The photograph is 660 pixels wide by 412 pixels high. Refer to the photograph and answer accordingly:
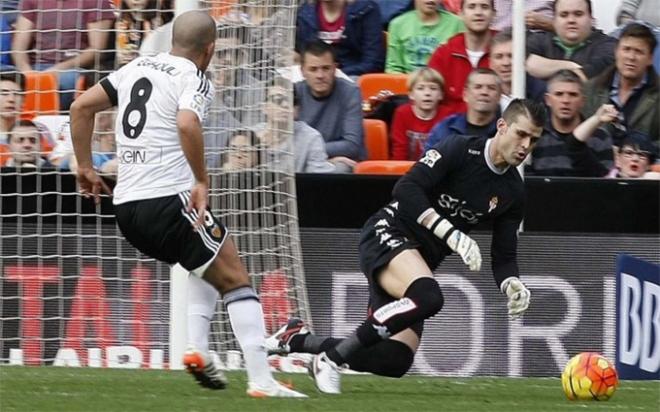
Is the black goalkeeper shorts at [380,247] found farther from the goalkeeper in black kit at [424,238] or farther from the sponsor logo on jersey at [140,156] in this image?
the sponsor logo on jersey at [140,156]

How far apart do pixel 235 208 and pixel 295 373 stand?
1.16 meters

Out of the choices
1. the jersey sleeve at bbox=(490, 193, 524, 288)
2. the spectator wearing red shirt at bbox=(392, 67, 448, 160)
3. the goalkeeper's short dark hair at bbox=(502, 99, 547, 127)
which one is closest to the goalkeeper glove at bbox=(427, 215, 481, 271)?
the jersey sleeve at bbox=(490, 193, 524, 288)

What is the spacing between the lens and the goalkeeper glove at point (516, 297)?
25.9ft

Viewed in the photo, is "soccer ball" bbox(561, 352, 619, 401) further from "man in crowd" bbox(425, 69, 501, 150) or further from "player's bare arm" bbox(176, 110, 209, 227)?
"man in crowd" bbox(425, 69, 501, 150)

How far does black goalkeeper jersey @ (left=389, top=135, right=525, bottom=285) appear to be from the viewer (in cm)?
810

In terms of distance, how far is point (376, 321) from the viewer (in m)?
7.83

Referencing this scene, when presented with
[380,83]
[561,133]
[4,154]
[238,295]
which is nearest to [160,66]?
[238,295]

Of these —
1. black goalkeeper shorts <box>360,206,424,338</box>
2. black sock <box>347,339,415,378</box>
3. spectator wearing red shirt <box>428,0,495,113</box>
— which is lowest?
black sock <box>347,339,415,378</box>

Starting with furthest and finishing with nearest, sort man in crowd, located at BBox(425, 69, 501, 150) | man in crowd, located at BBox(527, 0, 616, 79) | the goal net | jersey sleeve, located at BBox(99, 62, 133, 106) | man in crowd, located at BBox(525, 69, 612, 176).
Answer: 1. man in crowd, located at BBox(527, 0, 616, 79)
2. man in crowd, located at BBox(525, 69, 612, 176)
3. man in crowd, located at BBox(425, 69, 501, 150)
4. the goal net
5. jersey sleeve, located at BBox(99, 62, 133, 106)

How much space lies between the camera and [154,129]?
7.29 m

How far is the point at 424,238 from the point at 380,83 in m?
3.58

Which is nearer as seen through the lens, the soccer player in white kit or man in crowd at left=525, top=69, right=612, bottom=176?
the soccer player in white kit

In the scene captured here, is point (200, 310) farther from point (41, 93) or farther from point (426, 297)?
point (41, 93)

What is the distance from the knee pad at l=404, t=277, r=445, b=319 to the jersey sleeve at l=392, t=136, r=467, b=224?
1.13 ft
